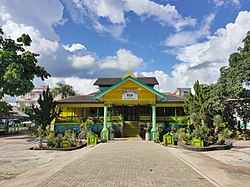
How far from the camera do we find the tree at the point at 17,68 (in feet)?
75.9

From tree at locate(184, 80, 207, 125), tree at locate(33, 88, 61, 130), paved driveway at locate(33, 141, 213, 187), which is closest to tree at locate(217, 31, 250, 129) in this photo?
tree at locate(184, 80, 207, 125)

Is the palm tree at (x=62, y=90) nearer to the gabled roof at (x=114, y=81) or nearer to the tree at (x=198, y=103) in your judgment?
the gabled roof at (x=114, y=81)

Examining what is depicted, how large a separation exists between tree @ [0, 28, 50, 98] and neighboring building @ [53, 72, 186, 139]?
439 cm

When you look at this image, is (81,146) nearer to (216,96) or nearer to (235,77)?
(216,96)

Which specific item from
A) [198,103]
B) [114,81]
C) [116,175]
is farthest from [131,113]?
[116,175]

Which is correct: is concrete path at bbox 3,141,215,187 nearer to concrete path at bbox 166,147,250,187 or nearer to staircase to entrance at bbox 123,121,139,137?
concrete path at bbox 166,147,250,187

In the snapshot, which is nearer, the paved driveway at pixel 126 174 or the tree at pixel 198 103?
the paved driveway at pixel 126 174

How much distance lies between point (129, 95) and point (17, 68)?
1195 centimetres

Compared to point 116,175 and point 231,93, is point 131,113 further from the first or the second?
point 116,175

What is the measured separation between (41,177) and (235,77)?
859 inches

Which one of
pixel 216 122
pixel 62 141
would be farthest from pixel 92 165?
pixel 216 122

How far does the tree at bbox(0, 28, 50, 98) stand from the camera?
23.1m

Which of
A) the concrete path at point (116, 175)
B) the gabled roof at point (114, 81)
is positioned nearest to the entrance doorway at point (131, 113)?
the gabled roof at point (114, 81)

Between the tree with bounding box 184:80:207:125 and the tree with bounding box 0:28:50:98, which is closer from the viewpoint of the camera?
the tree with bounding box 184:80:207:125
